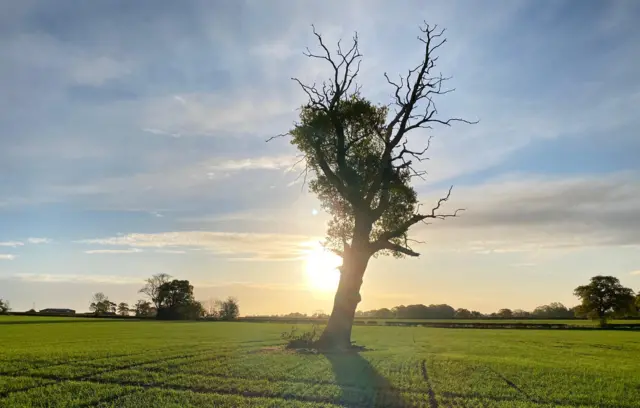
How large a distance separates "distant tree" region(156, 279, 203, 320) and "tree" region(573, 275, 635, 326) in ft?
352

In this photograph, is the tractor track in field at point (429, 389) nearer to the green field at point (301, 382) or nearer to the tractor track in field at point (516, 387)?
the green field at point (301, 382)

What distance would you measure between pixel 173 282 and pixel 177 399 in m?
140

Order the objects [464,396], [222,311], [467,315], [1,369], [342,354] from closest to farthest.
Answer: [464,396]
[1,369]
[342,354]
[467,315]
[222,311]

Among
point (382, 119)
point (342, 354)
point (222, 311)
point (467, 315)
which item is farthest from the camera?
point (222, 311)

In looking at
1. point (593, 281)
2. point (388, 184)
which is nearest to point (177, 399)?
point (388, 184)

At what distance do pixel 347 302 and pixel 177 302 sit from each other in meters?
124

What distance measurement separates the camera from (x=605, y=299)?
9825 centimetres

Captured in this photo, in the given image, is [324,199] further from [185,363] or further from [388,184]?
[185,363]

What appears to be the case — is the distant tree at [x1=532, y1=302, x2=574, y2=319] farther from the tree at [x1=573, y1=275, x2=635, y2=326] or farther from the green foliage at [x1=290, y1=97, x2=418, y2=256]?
the green foliage at [x1=290, y1=97, x2=418, y2=256]

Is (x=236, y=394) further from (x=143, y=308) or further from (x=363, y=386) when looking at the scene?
(x=143, y=308)

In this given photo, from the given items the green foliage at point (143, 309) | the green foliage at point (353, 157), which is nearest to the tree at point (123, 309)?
the green foliage at point (143, 309)

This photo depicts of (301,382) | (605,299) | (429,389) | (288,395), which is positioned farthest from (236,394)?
(605,299)

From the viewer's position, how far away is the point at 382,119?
3659 cm

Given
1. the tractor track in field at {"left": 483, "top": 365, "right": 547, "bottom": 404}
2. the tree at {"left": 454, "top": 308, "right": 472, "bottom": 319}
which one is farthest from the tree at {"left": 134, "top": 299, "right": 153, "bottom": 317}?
the tractor track in field at {"left": 483, "top": 365, "right": 547, "bottom": 404}
